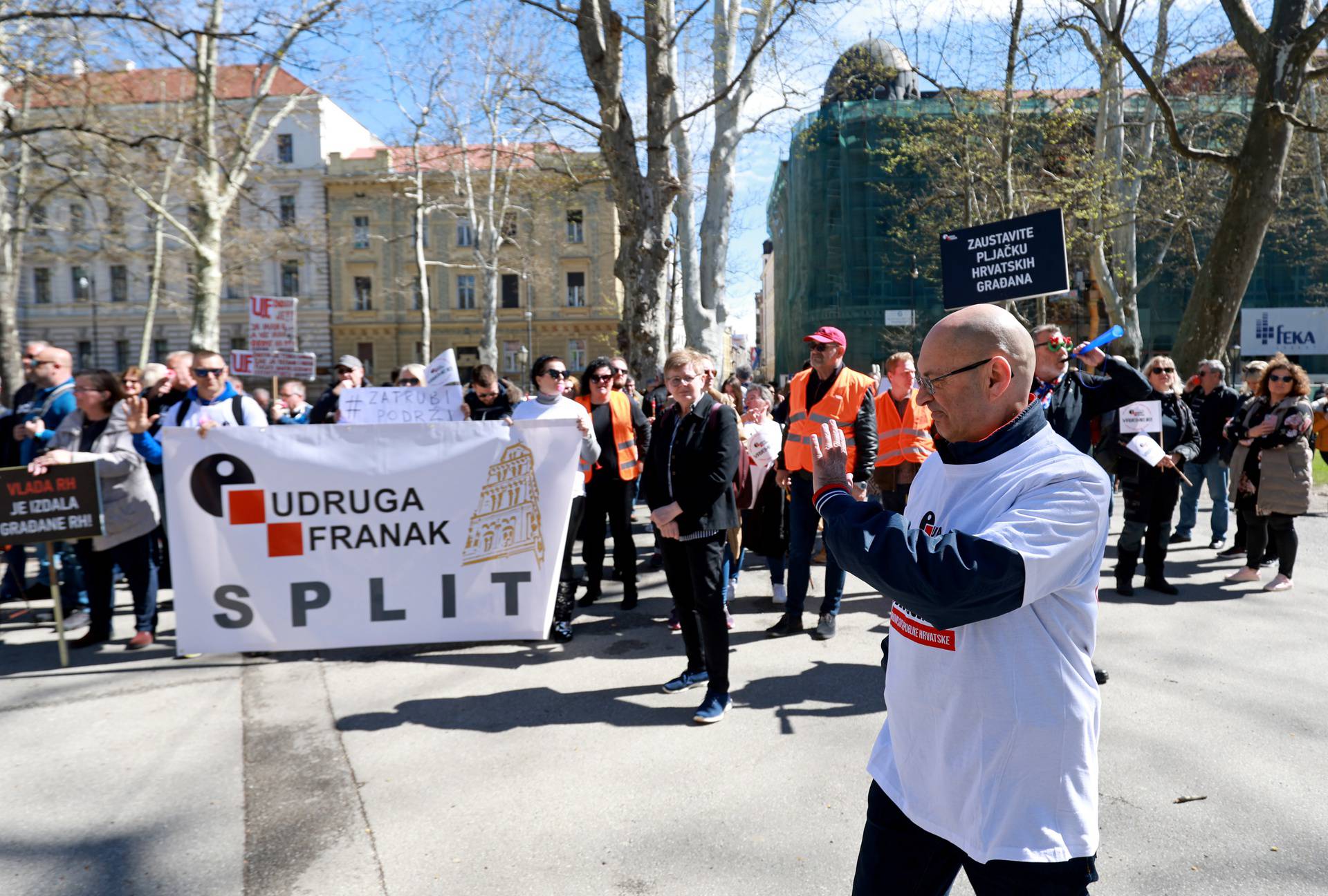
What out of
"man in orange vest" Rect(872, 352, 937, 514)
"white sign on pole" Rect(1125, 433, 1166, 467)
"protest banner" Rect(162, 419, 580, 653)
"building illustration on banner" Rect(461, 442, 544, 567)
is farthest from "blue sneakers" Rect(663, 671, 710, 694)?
"white sign on pole" Rect(1125, 433, 1166, 467)

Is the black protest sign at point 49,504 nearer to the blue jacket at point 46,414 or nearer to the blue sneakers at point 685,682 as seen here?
the blue jacket at point 46,414

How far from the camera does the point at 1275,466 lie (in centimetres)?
727

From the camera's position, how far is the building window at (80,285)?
55844mm

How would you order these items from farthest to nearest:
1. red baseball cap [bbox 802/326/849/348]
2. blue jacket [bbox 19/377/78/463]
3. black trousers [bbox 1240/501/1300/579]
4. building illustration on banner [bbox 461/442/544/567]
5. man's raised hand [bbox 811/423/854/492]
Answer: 1. black trousers [bbox 1240/501/1300/579]
2. blue jacket [bbox 19/377/78/463]
3. red baseball cap [bbox 802/326/849/348]
4. building illustration on banner [bbox 461/442/544/567]
5. man's raised hand [bbox 811/423/854/492]

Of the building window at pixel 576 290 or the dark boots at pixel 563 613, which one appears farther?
the building window at pixel 576 290

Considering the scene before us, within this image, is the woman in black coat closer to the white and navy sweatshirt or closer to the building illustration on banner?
the building illustration on banner

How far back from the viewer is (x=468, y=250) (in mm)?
54844

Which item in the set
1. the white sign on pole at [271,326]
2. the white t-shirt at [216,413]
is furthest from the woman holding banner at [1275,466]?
the white sign on pole at [271,326]

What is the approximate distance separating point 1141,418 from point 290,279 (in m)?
56.2

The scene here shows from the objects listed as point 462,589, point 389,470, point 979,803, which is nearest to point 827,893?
point 979,803

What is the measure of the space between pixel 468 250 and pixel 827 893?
5479 centimetres

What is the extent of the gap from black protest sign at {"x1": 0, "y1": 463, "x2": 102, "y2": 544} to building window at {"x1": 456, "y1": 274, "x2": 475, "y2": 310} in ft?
168

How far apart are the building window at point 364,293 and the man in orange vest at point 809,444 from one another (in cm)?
5321

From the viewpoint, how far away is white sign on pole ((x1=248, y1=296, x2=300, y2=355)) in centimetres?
1309
